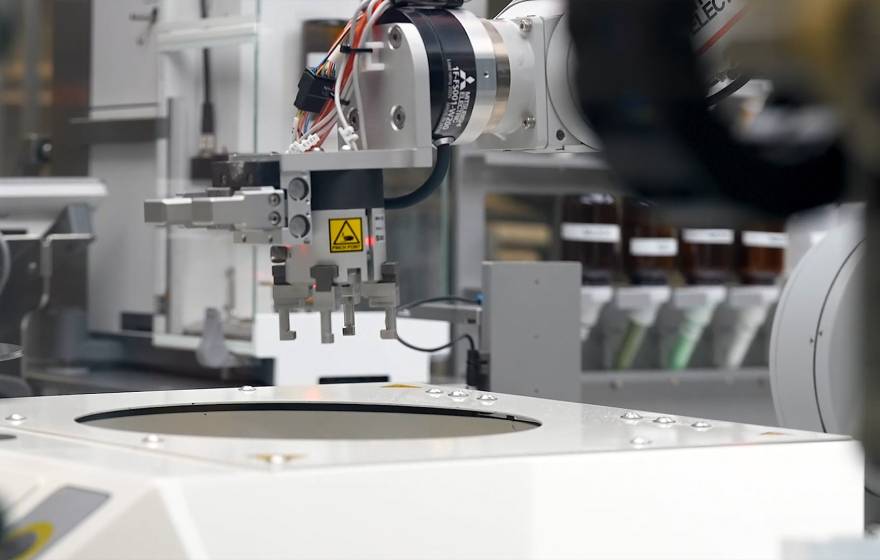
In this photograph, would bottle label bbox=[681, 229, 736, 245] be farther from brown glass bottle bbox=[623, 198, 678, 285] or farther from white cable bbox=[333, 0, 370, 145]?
white cable bbox=[333, 0, 370, 145]

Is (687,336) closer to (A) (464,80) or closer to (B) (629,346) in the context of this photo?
(B) (629,346)

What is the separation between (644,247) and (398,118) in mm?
2272

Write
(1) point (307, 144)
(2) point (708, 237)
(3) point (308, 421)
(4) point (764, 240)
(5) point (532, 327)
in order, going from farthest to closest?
1. (4) point (764, 240)
2. (2) point (708, 237)
3. (5) point (532, 327)
4. (3) point (308, 421)
5. (1) point (307, 144)

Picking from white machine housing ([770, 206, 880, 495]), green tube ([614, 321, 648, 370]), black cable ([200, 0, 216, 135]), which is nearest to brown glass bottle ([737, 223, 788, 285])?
green tube ([614, 321, 648, 370])

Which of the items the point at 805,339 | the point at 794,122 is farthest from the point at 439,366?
the point at 794,122

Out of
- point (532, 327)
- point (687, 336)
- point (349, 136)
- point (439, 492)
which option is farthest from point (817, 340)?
point (687, 336)

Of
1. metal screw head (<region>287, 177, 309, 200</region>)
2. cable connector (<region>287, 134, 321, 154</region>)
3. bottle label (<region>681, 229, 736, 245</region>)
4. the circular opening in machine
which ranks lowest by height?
the circular opening in machine

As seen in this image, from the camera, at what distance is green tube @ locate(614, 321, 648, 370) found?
10.9ft

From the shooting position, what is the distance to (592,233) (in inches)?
127

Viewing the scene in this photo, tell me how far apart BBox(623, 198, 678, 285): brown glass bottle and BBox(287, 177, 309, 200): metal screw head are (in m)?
2.26

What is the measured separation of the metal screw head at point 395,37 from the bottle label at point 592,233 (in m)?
2.15

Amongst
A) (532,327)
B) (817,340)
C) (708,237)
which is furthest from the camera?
(708,237)

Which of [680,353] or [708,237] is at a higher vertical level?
[708,237]

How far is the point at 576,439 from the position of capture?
3.30 ft
